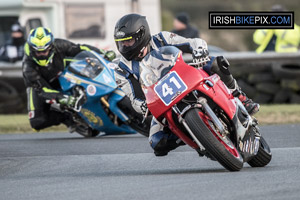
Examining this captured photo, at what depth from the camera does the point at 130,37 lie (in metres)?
8.50

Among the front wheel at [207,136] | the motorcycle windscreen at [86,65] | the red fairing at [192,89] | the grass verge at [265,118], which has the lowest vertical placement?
the grass verge at [265,118]

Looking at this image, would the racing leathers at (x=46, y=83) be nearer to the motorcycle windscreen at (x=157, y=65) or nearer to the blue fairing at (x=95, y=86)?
the blue fairing at (x=95, y=86)

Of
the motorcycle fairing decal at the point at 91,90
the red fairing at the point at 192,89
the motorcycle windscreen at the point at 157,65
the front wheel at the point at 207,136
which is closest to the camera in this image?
the front wheel at the point at 207,136

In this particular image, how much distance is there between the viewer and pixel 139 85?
28.4 feet

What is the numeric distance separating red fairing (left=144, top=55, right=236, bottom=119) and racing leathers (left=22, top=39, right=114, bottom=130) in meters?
5.38

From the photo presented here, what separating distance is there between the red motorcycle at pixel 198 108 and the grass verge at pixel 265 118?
6949mm

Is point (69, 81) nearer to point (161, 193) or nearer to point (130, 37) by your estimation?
point (130, 37)

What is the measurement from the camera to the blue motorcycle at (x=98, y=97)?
40.8ft

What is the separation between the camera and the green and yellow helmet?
12812 millimetres

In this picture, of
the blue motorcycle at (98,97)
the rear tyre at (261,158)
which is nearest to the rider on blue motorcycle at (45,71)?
the blue motorcycle at (98,97)

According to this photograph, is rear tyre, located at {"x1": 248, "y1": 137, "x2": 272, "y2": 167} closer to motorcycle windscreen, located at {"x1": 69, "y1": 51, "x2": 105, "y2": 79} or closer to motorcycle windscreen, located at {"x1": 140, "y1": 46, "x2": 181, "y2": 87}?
motorcycle windscreen, located at {"x1": 140, "y1": 46, "x2": 181, "y2": 87}

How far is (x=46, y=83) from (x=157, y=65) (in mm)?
5694

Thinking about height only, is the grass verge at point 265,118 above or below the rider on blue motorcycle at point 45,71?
below

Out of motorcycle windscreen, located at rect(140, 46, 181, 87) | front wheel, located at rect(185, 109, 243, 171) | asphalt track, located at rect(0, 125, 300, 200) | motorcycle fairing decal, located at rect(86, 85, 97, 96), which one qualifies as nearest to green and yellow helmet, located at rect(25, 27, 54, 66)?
motorcycle fairing decal, located at rect(86, 85, 97, 96)
